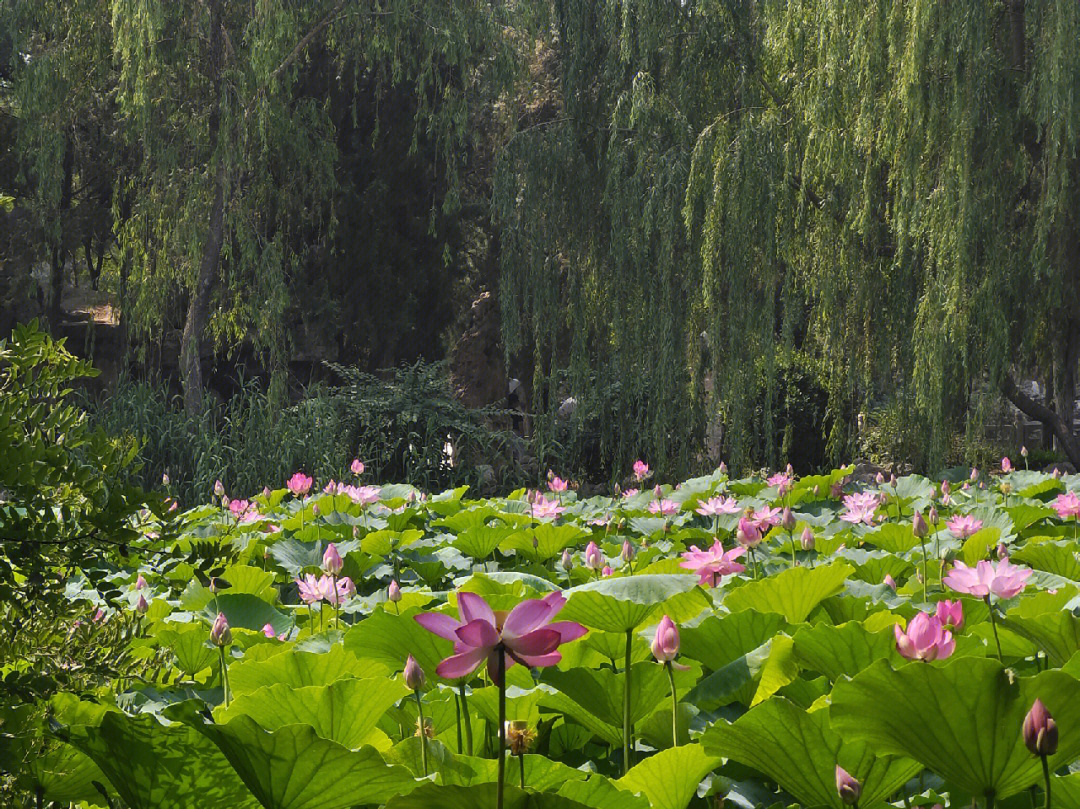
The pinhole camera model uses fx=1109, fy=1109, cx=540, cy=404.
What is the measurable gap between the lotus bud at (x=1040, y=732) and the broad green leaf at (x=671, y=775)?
307 mm

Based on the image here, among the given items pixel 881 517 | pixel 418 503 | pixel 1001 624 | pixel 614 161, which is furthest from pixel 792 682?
pixel 614 161

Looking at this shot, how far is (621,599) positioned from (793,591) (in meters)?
0.49

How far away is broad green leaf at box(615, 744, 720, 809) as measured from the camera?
110cm

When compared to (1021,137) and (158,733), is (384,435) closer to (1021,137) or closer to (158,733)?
(1021,137)

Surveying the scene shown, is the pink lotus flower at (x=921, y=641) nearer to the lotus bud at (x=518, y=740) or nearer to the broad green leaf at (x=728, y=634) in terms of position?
the broad green leaf at (x=728, y=634)

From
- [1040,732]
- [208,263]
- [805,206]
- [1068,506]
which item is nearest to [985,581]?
[1040,732]

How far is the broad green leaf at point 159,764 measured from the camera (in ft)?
3.29

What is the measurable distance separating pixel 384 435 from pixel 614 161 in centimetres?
311

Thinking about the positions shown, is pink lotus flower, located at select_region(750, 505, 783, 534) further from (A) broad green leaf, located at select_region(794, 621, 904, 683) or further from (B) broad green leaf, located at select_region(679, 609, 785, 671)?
(A) broad green leaf, located at select_region(794, 621, 904, 683)

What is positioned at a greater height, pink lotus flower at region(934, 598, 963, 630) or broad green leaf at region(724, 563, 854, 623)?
pink lotus flower at region(934, 598, 963, 630)

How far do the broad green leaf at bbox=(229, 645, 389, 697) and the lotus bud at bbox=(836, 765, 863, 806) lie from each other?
0.63 meters

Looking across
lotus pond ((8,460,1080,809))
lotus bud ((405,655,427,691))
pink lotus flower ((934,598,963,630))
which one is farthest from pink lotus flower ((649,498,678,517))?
lotus bud ((405,655,427,691))

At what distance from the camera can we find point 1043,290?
708cm

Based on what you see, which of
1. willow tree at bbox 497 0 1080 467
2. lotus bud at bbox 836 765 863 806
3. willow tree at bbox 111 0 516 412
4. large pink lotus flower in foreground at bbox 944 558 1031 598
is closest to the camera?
lotus bud at bbox 836 765 863 806
